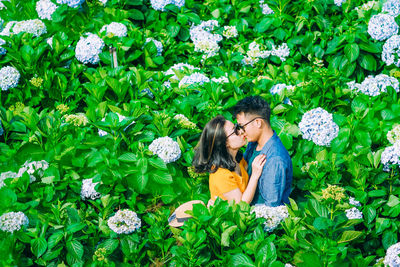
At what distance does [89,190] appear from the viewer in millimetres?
3824

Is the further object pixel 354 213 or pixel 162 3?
pixel 162 3

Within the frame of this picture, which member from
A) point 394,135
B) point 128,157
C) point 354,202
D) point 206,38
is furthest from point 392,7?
point 128,157

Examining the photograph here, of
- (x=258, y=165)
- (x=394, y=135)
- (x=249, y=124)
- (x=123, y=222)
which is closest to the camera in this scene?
(x=123, y=222)

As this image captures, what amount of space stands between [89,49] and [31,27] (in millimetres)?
742

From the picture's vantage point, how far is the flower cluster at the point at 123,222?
3340 mm

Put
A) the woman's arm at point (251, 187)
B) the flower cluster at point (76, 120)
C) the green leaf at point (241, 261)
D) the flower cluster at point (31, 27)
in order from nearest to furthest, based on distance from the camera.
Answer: the green leaf at point (241, 261) → the woman's arm at point (251, 187) → the flower cluster at point (76, 120) → the flower cluster at point (31, 27)

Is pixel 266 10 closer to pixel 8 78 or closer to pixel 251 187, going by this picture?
pixel 8 78

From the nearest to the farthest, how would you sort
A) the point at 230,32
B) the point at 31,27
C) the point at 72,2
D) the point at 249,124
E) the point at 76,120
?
the point at 249,124 < the point at 76,120 < the point at 31,27 < the point at 72,2 < the point at 230,32

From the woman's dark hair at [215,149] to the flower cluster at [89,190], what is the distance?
2.70 feet

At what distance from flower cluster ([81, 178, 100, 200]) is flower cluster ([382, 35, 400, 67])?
3364 mm

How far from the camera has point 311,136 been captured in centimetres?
426

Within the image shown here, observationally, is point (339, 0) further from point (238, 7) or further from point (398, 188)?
point (398, 188)

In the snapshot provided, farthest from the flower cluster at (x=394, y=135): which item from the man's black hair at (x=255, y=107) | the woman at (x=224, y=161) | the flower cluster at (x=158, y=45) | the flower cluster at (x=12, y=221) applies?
the flower cluster at (x=12, y=221)

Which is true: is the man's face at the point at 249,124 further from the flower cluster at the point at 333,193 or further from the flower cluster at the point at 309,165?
the flower cluster at the point at 333,193
